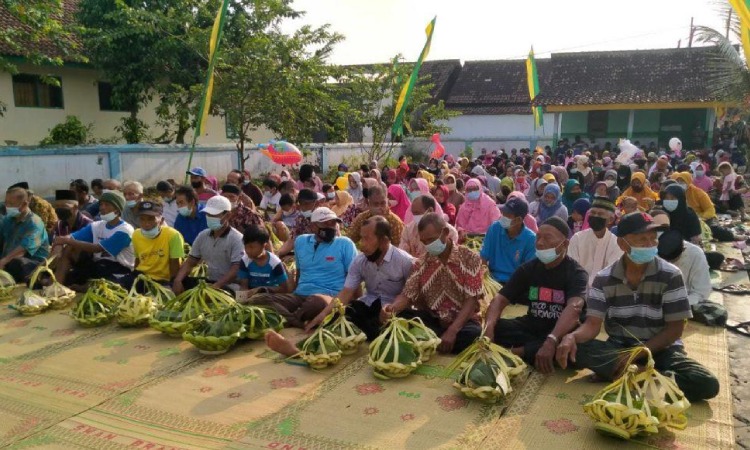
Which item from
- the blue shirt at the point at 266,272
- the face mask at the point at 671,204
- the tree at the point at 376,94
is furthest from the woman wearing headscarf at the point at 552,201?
the tree at the point at 376,94

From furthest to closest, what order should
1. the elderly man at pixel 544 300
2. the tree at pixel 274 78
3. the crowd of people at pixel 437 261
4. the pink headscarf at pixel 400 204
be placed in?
the tree at pixel 274 78
the pink headscarf at pixel 400 204
the elderly man at pixel 544 300
the crowd of people at pixel 437 261

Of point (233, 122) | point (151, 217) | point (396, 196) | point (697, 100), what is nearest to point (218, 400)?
point (151, 217)

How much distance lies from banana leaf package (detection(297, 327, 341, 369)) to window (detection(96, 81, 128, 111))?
57.4 feet

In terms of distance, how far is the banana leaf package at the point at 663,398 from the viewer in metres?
3.16

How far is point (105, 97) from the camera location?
19609mm

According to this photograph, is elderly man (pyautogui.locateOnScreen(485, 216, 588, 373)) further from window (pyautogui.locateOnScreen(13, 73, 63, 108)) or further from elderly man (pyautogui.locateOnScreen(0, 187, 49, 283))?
window (pyautogui.locateOnScreen(13, 73, 63, 108))

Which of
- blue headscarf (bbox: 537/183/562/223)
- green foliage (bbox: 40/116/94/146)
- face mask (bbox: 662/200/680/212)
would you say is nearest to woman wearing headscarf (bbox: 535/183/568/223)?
blue headscarf (bbox: 537/183/562/223)

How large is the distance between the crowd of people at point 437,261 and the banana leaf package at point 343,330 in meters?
0.20

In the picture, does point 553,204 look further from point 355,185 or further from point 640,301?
point 640,301

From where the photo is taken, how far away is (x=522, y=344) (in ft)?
14.3

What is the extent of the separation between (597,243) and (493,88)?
92.6ft

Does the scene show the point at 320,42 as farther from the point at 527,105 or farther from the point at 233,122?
the point at 527,105

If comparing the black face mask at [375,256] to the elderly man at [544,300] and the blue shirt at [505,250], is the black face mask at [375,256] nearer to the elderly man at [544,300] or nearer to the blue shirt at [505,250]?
the elderly man at [544,300]

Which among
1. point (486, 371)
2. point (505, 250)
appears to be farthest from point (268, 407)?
point (505, 250)
